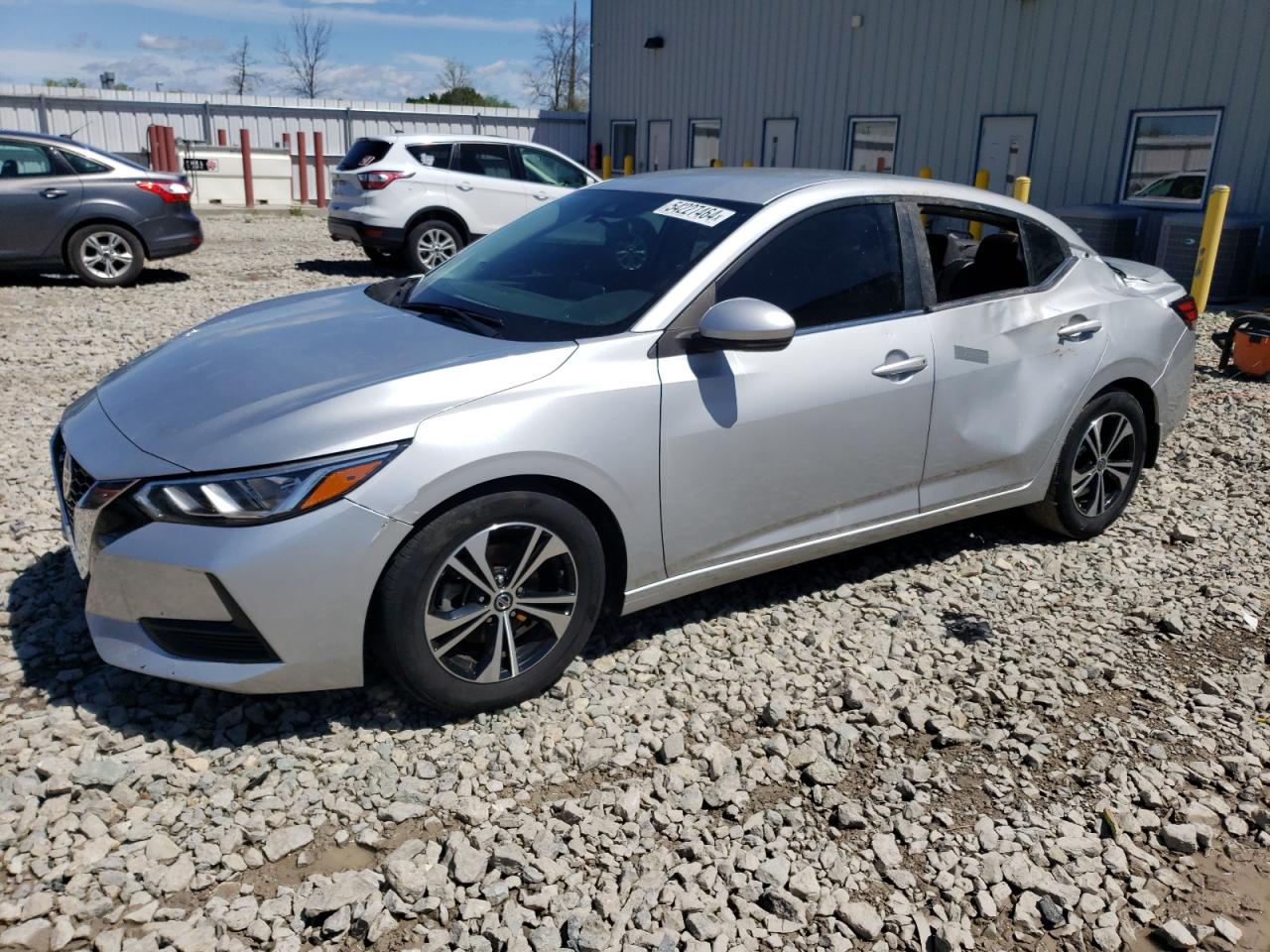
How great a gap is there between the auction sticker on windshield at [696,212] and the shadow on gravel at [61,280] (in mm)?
9012

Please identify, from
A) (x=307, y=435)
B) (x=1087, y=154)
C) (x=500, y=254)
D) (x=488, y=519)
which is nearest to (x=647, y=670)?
(x=488, y=519)

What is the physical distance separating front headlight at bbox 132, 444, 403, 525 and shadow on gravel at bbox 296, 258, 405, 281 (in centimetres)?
1004

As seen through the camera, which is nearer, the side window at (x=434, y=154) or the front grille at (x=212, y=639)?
the front grille at (x=212, y=639)

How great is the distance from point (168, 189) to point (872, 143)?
476 inches

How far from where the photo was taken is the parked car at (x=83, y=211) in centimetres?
1031

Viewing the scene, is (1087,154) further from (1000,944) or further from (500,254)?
(1000,944)

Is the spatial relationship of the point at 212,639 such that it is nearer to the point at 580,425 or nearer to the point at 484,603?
the point at 484,603

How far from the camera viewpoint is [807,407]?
3547 millimetres

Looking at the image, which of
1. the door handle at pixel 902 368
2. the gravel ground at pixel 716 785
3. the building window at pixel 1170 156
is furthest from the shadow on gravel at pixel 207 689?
the building window at pixel 1170 156

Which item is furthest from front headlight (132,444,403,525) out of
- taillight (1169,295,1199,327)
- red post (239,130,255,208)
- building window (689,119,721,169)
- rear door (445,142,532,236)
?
red post (239,130,255,208)

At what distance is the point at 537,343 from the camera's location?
10.7ft

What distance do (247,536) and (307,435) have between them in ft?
1.03

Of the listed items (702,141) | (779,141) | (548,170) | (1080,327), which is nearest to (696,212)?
(1080,327)

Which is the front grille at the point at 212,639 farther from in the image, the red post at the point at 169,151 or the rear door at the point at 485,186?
the red post at the point at 169,151
